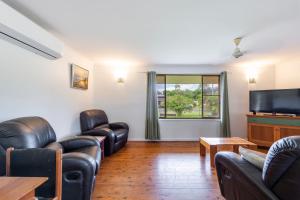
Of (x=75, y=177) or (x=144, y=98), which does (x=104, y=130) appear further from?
(x=75, y=177)

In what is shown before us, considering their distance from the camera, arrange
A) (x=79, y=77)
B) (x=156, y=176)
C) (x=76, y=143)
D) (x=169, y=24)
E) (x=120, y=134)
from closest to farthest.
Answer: (x=169, y=24) → (x=76, y=143) → (x=156, y=176) → (x=79, y=77) → (x=120, y=134)

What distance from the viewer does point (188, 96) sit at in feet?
19.6

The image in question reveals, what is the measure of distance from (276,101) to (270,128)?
657 millimetres

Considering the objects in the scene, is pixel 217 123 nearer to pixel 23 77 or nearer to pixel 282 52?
pixel 282 52

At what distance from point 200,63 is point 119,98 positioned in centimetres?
248

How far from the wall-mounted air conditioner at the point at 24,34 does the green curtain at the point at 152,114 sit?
10.0 ft

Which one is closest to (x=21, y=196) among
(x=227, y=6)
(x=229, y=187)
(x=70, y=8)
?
(x=229, y=187)

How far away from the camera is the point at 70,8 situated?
230 cm

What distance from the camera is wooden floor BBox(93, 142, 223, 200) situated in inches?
98.9

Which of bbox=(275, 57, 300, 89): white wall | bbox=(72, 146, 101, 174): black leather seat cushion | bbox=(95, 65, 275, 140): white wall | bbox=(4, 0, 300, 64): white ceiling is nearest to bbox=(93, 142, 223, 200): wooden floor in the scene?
bbox=(72, 146, 101, 174): black leather seat cushion

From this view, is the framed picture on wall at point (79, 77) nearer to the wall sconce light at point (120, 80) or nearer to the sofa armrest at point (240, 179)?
the wall sconce light at point (120, 80)

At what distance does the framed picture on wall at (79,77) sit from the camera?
412 cm

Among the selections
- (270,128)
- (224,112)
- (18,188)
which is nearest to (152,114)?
(224,112)

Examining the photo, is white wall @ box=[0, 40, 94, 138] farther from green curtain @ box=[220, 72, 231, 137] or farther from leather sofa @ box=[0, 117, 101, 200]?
green curtain @ box=[220, 72, 231, 137]
